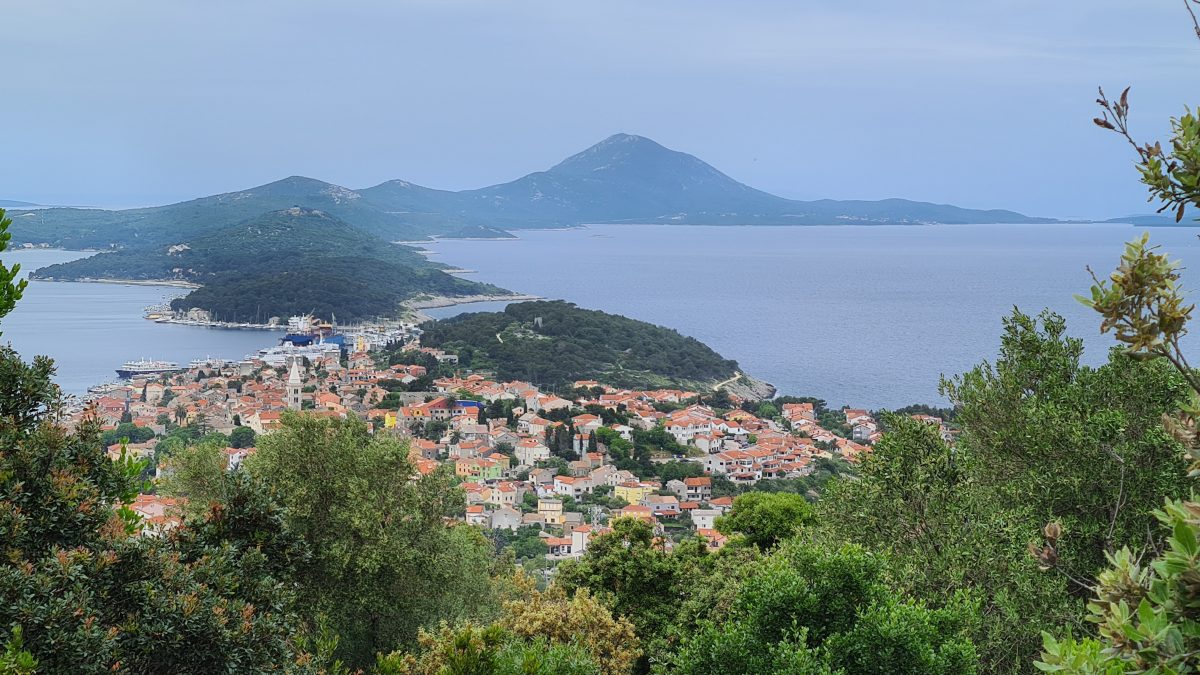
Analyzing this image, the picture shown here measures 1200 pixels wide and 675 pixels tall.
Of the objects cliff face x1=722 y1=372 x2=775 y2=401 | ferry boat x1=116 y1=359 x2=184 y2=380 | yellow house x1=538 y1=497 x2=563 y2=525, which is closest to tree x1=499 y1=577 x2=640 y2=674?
yellow house x1=538 y1=497 x2=563 y2=525

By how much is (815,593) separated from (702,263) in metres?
121

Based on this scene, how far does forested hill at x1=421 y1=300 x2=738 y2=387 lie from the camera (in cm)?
5006

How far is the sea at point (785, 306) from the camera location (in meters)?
48.5

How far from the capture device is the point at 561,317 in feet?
191

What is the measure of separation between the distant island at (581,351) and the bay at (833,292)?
331 centimetres

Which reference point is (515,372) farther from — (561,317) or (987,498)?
(987,498)

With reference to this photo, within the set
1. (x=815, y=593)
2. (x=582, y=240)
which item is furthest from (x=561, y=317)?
(x=582, y=240)

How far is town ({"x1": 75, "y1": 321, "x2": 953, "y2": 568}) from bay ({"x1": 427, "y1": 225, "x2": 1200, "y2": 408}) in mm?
8345

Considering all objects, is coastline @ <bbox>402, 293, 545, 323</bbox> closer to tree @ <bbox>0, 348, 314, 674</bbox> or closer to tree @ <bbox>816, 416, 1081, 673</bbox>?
tree @ <bbox>816, 416, 1081, 673</bbox>

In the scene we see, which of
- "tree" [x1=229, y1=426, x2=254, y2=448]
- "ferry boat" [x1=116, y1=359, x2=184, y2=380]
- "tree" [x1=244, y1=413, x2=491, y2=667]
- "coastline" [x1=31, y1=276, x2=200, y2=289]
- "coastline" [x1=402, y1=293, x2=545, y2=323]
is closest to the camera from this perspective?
"tree" [x1=244, y1=413, x2=491, y2=667]

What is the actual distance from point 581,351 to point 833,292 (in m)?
42.7

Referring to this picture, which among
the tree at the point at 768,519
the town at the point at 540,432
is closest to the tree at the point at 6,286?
the tree at the point at 768,519

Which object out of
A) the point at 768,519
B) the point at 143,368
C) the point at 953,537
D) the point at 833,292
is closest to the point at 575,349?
the point at 143,368

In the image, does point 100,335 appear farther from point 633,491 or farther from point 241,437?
point 633,491
